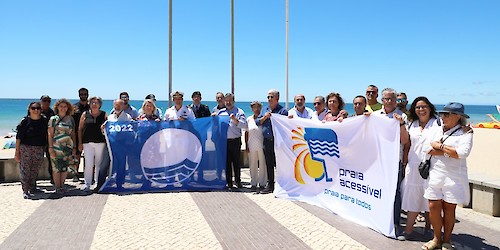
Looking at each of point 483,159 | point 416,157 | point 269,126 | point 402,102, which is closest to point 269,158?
point 269,126

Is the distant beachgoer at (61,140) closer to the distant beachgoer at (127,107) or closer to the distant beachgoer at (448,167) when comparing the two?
the distant beachgoer at (127,107)

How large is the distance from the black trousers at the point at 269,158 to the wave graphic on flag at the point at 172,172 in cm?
144

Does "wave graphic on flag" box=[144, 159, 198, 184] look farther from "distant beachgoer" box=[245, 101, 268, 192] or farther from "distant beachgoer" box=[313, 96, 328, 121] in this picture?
"distant beachgoer" box=[313, 96, 328, 121]

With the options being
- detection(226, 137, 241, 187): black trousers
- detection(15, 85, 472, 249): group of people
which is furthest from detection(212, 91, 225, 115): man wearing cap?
detection(226, 137, 241, 187): black trousers

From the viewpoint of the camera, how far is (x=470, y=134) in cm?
420

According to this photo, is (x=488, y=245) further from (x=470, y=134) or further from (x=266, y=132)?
(x=266, y=132)

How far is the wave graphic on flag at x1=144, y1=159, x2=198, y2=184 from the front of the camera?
7.63 metres

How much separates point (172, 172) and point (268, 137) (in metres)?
2.05

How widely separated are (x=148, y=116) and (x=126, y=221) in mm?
2783

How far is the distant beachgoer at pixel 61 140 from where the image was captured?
7.13m

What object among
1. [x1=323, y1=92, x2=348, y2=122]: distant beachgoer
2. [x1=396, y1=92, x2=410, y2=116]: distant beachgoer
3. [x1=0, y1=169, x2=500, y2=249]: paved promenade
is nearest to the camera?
[x1=0, y1=169, x2=500, y2=249]: paved promenade

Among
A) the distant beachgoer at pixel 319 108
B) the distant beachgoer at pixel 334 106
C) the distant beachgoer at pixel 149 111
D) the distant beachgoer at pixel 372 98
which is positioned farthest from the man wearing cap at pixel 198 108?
the distant beachgoer at pixel 372 98

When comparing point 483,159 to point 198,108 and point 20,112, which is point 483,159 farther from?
point 20,112

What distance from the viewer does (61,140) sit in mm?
7164
